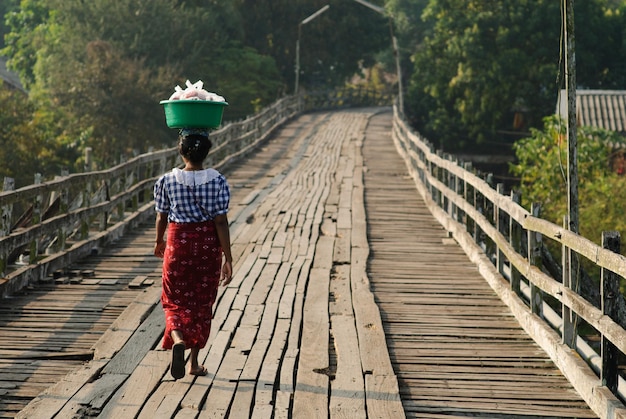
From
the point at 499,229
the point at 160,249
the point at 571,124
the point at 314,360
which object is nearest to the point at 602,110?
the point at 499,229

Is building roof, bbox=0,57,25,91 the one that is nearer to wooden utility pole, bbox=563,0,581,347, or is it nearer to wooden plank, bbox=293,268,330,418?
wooden plank, bbox=293,268,330,418

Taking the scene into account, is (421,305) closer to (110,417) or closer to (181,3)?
(110,417)

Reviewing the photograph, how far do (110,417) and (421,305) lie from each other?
12.3 feet

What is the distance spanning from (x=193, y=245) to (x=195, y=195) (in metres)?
0.31

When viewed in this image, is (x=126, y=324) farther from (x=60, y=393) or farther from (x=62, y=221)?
(x=62, y=221)

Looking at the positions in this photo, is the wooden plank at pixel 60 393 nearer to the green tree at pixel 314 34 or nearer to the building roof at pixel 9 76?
Result: the green tree at pixel 314 34

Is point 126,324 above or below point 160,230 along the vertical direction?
below

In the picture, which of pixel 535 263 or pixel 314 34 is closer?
pixel 535 263

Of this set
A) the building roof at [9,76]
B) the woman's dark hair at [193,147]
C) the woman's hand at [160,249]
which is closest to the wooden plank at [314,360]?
the woman's hand at [160,249]

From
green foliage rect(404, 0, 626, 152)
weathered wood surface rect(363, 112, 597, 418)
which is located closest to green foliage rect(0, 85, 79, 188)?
green foliage rect(404, 0, 626, 152)

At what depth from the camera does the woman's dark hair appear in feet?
20.1

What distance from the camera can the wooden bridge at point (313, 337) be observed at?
569cm

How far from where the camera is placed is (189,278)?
6.12 m

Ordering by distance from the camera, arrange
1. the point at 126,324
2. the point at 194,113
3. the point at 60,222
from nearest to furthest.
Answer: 1. the point at 194,113
2. the point at 126,324
3. the point at 60,222
